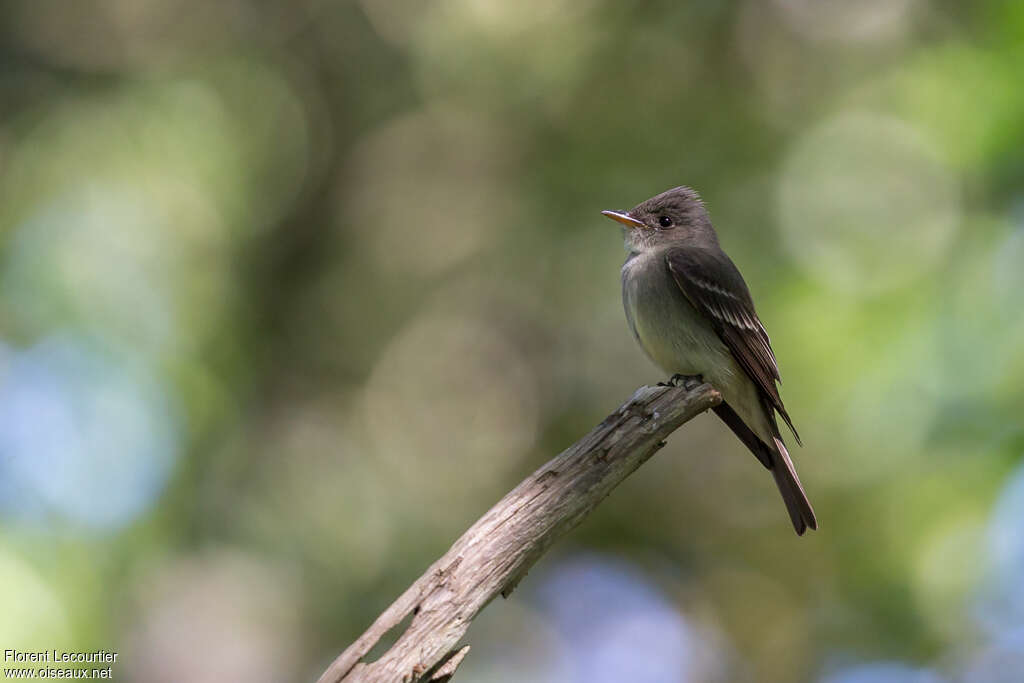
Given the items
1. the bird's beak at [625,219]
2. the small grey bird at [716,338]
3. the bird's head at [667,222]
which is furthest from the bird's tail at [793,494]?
the bird's beak at [625,219]

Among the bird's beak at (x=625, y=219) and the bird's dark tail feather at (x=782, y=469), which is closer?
the bird's dark tail feather at (x=782, y=469)

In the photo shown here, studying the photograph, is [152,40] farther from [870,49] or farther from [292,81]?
[870,49]

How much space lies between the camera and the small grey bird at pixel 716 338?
17.8ft

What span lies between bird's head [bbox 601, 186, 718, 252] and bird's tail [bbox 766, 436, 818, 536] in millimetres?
1239

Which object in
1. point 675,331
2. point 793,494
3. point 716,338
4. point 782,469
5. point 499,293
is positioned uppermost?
point 499,293

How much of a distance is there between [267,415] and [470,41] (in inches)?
141

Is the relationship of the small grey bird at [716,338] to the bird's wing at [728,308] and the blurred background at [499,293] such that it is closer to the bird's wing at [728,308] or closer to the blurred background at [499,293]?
the bird's wing at [728,308]

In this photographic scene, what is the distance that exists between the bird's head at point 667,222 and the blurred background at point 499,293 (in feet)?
6.80

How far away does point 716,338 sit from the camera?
5465 mm

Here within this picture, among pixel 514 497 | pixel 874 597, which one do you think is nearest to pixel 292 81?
pixel 874 597

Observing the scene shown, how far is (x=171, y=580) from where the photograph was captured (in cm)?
789

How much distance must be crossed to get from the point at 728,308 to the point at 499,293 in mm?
4176

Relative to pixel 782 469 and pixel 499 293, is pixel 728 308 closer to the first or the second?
pixel 782 469

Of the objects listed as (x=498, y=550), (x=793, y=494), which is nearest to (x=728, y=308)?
(x=793, y=494)
